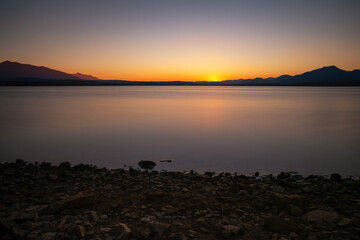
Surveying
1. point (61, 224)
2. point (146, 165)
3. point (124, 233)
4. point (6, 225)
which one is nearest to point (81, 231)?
point (61, 224)

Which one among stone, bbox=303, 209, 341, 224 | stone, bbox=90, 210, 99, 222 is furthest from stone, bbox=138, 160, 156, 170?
stone, bbox=303, 209, 341, 224

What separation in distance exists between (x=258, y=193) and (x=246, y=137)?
1037 cm

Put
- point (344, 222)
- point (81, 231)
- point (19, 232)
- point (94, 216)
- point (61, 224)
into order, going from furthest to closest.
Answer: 1. point (94, 216)
2. point (344, 222)
3. point (61, 224)
4. point (81, 231)
5. point (19, 232)

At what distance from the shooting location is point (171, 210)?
505cm

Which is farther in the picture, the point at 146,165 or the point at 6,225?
the point at 146,165

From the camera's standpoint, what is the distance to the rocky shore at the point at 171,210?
13.8 feet

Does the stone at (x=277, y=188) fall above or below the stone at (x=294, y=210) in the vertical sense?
below

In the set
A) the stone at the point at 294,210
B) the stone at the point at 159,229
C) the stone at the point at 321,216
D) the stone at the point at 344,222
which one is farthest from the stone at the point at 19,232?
the stone at the point at 344,222

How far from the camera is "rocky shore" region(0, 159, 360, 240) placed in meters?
4.20

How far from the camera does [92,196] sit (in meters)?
5.25

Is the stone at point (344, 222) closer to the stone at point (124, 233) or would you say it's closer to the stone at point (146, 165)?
the stone at point (124, 233)

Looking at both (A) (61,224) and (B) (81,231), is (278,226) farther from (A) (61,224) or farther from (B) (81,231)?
(A) (61,224)

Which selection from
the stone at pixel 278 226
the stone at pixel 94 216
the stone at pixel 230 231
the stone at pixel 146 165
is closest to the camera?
the stone at pixel 230 231

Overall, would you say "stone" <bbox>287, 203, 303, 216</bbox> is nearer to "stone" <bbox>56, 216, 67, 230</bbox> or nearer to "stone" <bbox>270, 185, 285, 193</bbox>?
"stone" <bbox>270, 185, 285, 193</bbox>
